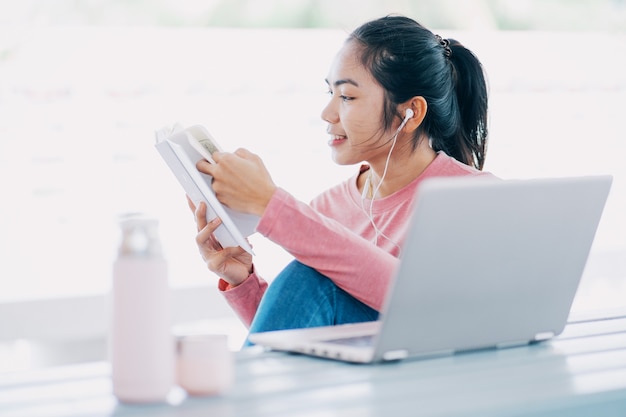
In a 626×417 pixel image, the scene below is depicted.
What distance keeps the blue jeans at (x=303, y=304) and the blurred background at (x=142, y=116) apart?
1369 mm

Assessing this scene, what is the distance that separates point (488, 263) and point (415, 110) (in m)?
0.88

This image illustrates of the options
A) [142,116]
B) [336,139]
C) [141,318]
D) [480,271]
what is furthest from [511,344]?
[142,116]

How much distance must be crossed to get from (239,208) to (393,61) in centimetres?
56

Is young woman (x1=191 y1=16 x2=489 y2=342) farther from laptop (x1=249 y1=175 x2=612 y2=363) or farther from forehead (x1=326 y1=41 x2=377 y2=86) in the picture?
laptop (x1=249 y1=175 x2=612 y2=363)

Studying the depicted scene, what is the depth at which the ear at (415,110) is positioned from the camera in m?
1.88

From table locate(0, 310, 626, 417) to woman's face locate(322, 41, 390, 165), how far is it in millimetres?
807

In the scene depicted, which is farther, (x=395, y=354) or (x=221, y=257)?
(x=221, y=257)

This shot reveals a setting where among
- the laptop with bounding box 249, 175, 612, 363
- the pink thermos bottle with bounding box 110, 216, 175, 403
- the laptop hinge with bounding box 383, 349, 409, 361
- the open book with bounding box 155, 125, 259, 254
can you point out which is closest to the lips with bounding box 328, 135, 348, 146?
the open book with bounding box 155, 125, 259, 254

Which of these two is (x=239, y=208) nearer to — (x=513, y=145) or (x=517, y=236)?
(x=517, y=236)

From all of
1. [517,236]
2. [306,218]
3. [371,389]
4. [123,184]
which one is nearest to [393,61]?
[306,218]

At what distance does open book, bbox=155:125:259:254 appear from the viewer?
1448 mm

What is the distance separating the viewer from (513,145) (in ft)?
11.6

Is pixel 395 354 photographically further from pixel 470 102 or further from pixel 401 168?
pixel 470 102

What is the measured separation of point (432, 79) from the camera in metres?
1.90
